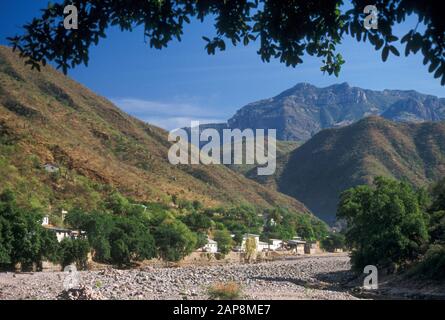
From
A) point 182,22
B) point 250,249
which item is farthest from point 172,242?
point 182,22

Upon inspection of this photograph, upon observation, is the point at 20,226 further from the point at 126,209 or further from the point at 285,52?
the point at 285,52

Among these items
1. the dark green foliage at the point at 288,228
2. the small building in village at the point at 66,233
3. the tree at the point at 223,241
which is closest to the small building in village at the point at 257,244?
the tree at the point at 223,241

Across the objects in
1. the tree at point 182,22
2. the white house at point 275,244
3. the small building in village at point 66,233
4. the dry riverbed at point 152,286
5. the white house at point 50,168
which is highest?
the white house at point 50,168

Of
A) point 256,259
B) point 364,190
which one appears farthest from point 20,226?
point 256,259

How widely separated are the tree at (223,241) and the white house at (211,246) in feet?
2.01

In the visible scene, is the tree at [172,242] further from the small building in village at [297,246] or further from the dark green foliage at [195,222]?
the small building in village at [297,246]

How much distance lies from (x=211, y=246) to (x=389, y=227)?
3733 centimetres

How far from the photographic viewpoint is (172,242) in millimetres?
53250

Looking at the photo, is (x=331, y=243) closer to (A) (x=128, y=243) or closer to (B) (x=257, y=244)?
(B) (x=257, y=244)

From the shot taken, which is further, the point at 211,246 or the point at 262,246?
the point at 262,246

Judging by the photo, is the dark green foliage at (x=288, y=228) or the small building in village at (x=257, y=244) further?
the dark green foliage at (x=288, y=228)

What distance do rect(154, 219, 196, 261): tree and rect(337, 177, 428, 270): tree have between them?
23.1 metres

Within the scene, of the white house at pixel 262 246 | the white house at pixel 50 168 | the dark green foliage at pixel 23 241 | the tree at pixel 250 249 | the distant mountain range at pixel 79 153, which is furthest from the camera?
the white house at pixel 262 246

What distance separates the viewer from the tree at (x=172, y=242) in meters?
52.2
